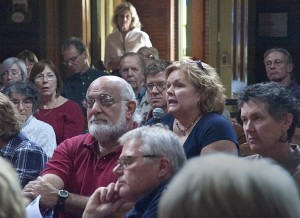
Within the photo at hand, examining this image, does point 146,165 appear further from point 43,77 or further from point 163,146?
point 43,77

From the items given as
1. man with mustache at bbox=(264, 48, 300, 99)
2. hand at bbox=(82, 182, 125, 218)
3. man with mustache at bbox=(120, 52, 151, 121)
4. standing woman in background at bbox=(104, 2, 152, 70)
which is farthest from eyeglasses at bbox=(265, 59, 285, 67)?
hand at bbox=(82, 182, 125, 218)

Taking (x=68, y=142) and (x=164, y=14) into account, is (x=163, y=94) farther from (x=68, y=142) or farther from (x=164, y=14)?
(x=164, y=14)

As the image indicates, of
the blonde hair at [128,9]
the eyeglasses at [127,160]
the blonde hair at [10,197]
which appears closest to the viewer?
the blonde hair at [10,197]

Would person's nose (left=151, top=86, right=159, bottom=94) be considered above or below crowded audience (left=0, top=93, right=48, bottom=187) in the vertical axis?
above

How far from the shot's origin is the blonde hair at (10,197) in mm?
1742

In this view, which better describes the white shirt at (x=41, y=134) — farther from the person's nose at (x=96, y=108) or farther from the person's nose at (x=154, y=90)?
the person's nose at (x=96, y=108)

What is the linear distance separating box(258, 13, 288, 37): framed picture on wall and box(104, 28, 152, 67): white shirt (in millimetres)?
2095

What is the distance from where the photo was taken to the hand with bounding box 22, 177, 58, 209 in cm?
339

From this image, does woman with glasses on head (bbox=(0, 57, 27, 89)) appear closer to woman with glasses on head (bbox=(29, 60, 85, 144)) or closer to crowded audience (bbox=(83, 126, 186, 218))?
woman with glasses on head (bbox=(29, 60, 85, 144))

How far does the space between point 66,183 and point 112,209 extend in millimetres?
626

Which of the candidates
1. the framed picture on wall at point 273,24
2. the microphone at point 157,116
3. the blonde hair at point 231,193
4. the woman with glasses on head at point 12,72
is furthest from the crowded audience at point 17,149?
the framed picture on wall at point 273,24

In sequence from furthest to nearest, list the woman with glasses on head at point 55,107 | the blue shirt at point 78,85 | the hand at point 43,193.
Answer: the blue shirt at point 78,85, the woman with glasses on head at point 55,107, the hand at point 43,193

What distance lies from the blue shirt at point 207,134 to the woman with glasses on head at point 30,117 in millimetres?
1254

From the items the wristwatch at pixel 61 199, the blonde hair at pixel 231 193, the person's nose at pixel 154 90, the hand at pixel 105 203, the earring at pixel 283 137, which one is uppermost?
the blonde hair at pixel 231 193
